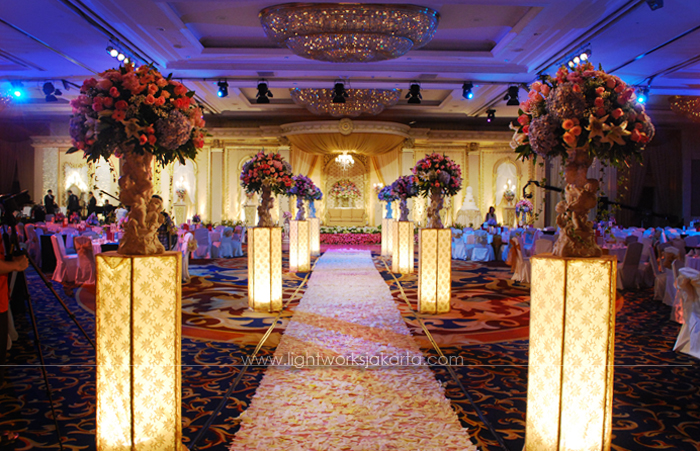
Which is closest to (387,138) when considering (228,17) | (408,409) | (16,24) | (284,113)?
(284,113)

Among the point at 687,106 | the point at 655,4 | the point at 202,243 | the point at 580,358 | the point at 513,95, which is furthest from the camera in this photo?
the point at 687,106

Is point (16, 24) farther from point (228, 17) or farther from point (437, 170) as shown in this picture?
point (437, 170)

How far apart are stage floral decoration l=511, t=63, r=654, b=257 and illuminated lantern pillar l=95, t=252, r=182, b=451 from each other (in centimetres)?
198

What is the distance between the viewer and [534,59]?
920 cm

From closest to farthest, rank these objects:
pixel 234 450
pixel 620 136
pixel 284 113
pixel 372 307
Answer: pixel 620 136
pixel 234 450
pixel 372 307
pixel 284 113

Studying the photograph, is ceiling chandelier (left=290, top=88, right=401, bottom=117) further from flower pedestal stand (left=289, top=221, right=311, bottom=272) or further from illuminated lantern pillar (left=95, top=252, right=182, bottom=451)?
illuminated lantern pillar (left=95, top=252, right=182, bottom=451)

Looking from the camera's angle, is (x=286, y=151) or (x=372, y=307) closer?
(x=372, y=307)

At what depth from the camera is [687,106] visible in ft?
42.8

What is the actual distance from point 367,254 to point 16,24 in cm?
898

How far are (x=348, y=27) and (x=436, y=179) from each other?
2.60 m

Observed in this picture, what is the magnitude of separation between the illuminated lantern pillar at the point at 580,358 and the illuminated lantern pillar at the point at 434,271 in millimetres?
3530

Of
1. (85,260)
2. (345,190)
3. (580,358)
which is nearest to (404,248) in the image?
(85,260)

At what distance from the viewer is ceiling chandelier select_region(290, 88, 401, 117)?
11961 mm

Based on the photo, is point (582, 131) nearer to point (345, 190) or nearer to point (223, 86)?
point (223, 86)
